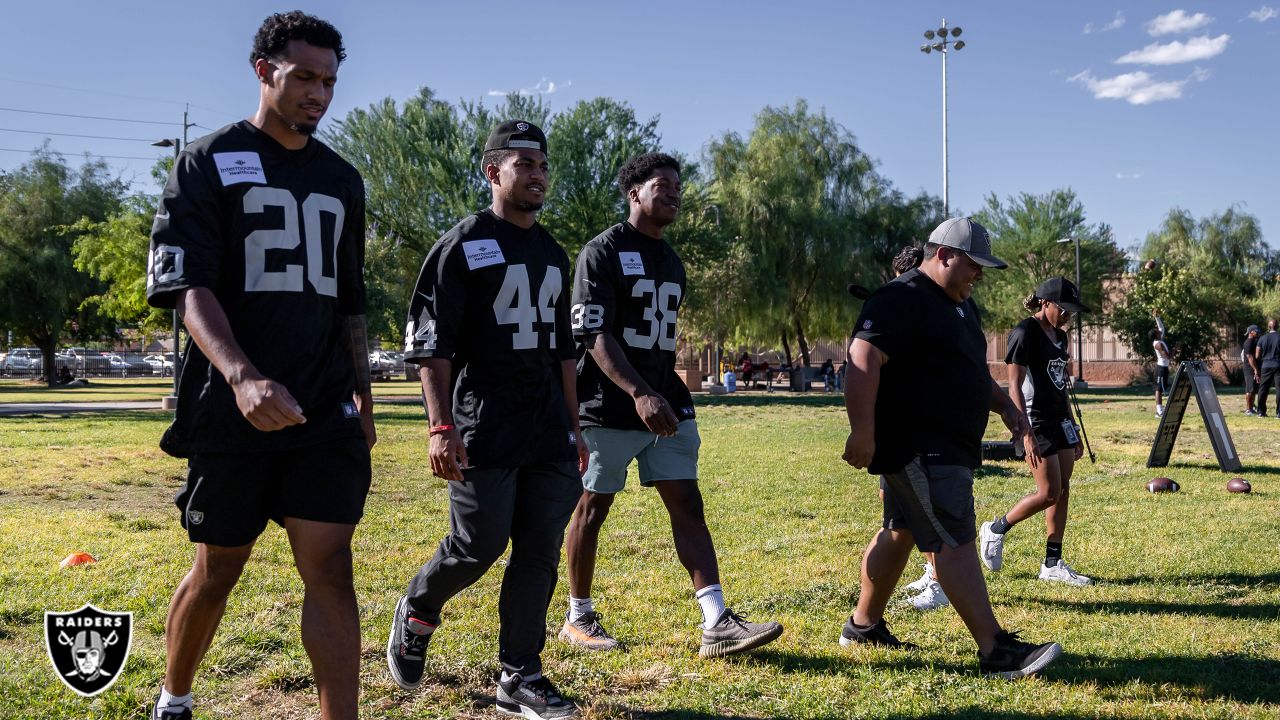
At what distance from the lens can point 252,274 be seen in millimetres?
2959

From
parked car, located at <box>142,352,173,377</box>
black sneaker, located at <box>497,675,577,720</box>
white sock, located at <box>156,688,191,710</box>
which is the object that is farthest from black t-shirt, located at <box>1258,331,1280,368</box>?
parked car, located at <box>142,352,173,377</box>

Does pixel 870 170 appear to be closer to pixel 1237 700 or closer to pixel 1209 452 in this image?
pixel 1209 452

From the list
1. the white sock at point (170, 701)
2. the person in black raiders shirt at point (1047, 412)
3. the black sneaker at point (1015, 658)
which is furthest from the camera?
the person in black raiders shirt at point (1047, 412)

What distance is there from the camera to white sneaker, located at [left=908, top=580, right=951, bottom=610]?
5.46 metres

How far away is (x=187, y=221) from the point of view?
9.46ft

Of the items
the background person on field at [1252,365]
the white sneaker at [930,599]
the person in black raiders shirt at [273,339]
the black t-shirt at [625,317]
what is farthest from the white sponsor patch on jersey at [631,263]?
the background person on field at [1252,365]

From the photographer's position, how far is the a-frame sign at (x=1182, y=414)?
12.2m

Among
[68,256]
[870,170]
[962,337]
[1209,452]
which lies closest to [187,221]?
[962,337]

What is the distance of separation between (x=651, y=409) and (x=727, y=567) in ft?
8.33

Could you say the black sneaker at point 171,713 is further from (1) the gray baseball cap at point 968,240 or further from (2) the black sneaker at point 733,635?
(1) the gray baseball cap at point 968,240

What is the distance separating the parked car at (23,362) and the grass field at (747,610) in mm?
53761

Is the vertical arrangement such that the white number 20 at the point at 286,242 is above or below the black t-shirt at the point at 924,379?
above

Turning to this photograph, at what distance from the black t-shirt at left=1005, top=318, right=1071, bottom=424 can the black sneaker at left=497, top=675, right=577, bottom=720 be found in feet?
13.5

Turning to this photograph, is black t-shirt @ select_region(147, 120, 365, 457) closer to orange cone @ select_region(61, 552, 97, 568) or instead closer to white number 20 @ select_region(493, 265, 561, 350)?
white number 20 @ select_region(493, 265, 561, 350)
